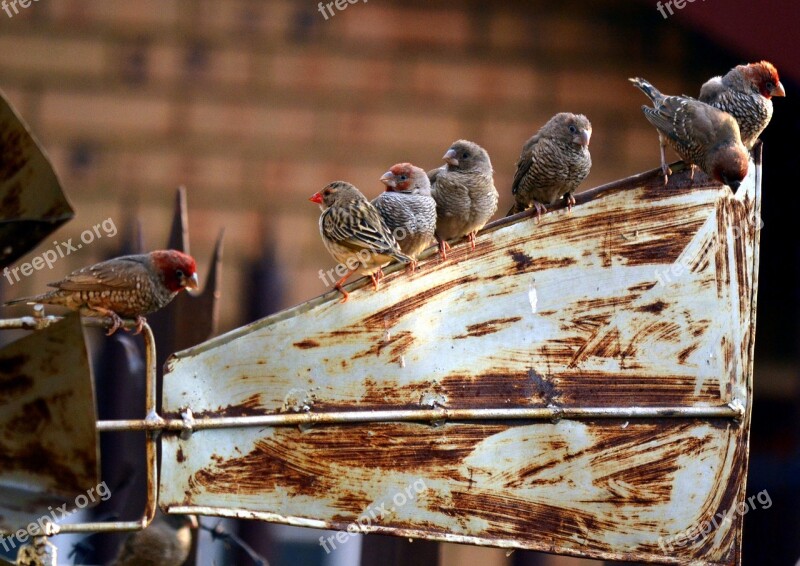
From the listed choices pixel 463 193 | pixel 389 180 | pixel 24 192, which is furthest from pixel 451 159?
pixel 24 192

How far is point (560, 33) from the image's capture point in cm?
491

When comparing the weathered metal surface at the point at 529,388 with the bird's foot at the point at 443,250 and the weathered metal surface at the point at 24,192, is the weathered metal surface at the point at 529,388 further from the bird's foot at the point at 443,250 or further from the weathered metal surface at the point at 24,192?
the weathered metal surface at the point at 24,192

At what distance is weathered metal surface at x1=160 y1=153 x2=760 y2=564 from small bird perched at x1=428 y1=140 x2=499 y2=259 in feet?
2.65

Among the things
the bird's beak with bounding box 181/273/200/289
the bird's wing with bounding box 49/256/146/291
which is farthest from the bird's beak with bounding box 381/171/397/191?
the bird's wing with bounding box 49/256/146/291

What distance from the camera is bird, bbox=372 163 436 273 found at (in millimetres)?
2949

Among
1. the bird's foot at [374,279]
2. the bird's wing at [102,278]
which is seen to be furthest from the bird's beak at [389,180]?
the bird's foot at [374,279]

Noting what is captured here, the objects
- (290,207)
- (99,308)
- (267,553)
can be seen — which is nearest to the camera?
(99,308)

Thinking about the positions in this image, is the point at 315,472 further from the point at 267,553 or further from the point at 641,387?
the point at 267,553

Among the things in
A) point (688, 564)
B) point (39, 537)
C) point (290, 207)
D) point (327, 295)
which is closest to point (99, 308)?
point (327, 295)

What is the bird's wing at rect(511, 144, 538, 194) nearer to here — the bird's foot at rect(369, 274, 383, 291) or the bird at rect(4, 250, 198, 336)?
the bird at rect(4, 250, 198, 336)

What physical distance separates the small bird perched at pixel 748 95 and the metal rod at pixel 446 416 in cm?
83

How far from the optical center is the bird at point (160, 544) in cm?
293

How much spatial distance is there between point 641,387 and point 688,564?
407mm

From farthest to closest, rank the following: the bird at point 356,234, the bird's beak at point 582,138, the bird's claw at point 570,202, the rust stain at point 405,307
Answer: the bird's beak at point 582,138, the bird at point 356,234, the bird's claw at point 570,202, the rust stain at point 405,307
